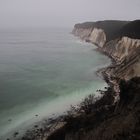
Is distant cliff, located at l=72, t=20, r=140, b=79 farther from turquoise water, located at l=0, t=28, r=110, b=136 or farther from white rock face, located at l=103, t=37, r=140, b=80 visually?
turquoise water, located at l=0, t=28, r=110, b=136

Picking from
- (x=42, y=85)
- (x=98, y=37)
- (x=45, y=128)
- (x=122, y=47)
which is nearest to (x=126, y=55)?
(x=122, y=47)

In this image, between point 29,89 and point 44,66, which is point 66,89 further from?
point 44,66

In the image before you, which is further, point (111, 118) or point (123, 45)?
point (123, 45)

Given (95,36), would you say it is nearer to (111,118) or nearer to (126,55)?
(126,55)

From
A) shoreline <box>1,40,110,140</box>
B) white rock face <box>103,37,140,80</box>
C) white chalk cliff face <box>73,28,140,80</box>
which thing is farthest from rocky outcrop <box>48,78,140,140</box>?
white chalk cliff face <box>73,28,140,80</box>

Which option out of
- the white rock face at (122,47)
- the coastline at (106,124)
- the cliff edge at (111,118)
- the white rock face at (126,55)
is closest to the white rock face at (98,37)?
the white rock face at (126,55)

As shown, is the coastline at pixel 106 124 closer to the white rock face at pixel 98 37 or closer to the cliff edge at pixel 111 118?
the cliff edge at pixel 111 118

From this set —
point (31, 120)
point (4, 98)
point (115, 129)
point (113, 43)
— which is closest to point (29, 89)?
point (4, 98)
